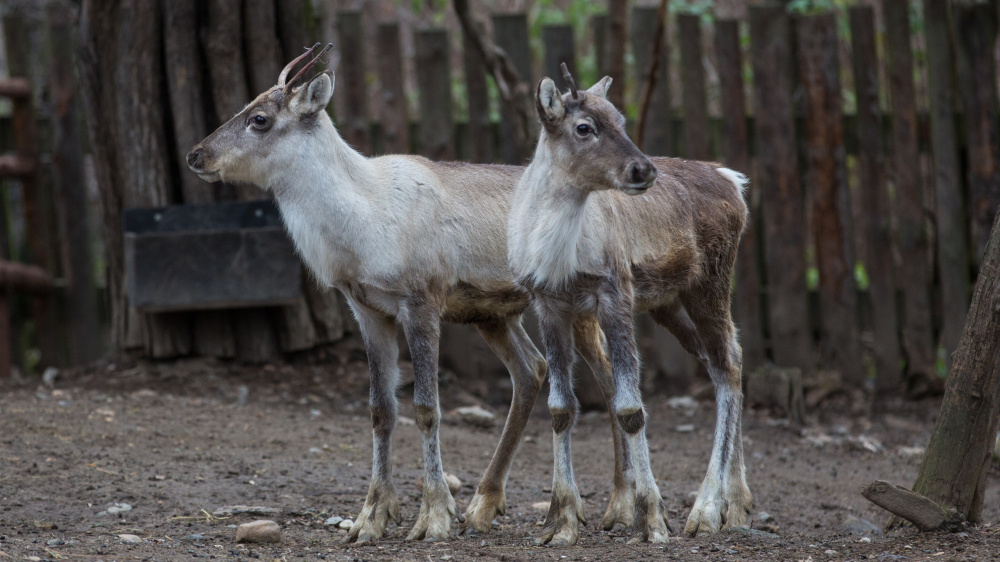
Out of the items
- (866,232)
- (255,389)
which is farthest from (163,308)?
(866,232)

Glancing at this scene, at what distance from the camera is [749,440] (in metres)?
7.61

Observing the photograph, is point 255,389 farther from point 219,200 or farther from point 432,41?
point 432,41

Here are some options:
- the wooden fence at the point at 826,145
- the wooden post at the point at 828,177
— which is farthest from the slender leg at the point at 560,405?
the wooden post at the point at 828,177

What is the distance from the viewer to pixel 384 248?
533cm

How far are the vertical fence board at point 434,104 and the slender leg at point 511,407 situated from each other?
9.92 ft

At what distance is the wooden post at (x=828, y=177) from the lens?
28.0 feet

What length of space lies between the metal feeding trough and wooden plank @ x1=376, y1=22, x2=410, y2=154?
1620mm

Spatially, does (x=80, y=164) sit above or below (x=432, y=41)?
below

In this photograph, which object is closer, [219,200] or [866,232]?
[219,200]

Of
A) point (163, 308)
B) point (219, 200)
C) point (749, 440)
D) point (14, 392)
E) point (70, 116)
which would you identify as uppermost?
point (70, 116)

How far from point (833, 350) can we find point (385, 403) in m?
4.72

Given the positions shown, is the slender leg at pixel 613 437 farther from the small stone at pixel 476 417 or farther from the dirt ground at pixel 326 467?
the small stone at pixel 476 417

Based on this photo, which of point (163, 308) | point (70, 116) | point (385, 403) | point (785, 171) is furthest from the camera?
point (70, 116)

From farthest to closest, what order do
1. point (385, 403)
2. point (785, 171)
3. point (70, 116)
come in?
1. point (70, 116)
2. point (785, 171)
3. point (385, 403)
